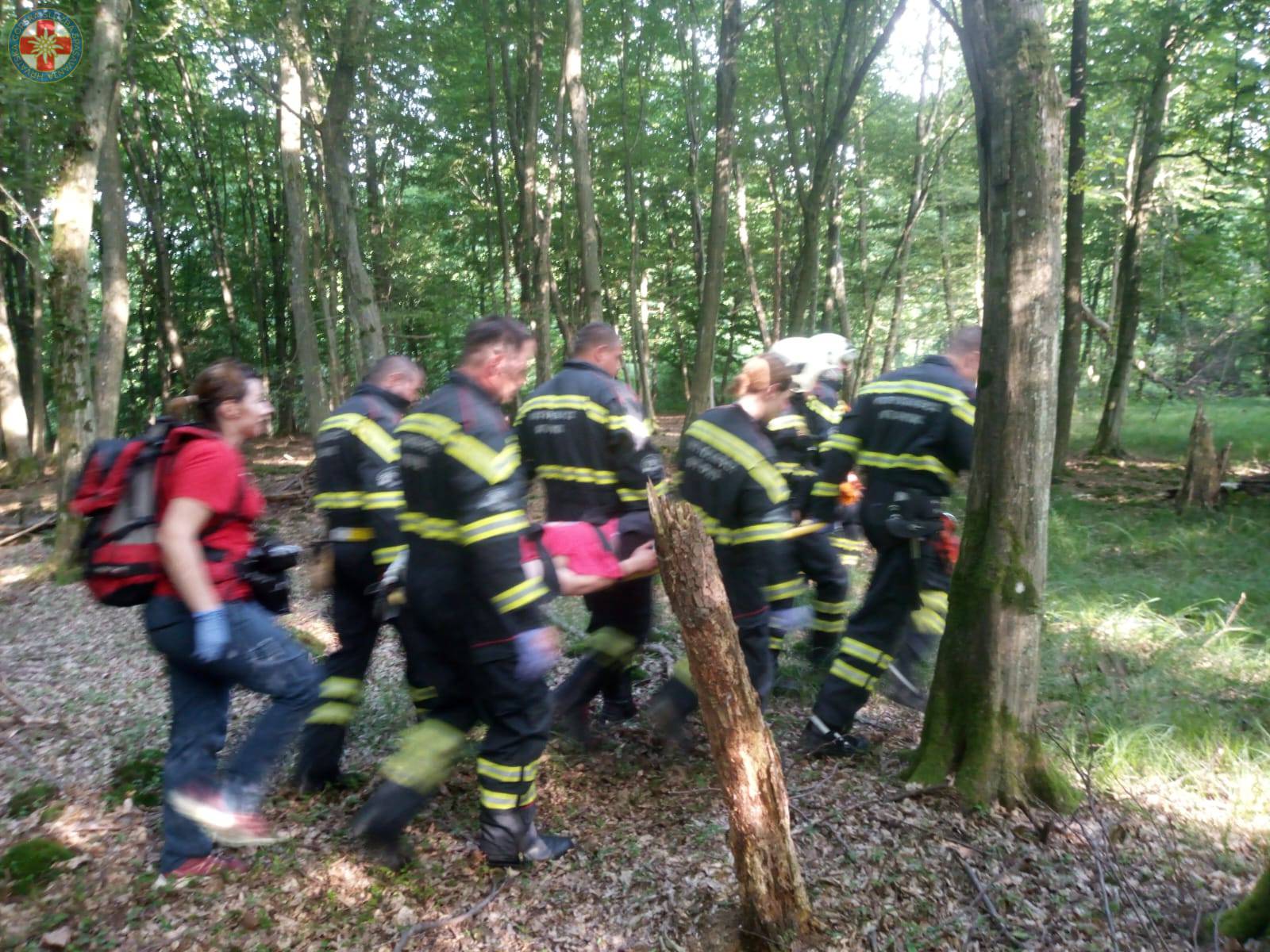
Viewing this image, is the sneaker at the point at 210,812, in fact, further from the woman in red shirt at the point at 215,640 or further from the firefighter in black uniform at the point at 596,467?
the firefighter in black uniform at the point at 596,467

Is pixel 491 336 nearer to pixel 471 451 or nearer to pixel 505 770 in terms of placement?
pixel 471 451

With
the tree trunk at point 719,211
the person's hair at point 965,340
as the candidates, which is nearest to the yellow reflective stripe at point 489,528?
the person's hair at point 965,340

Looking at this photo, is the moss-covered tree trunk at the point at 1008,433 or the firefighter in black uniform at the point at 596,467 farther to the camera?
the firefighter in black uniform at the point at 596,467

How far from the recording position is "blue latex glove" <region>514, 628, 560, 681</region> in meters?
3.39

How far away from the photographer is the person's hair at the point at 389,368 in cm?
458

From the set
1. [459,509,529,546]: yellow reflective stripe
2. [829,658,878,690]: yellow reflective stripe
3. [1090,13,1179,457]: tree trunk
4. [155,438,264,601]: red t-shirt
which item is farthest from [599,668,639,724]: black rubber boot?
[1090,13,1179,457]: tree trunk

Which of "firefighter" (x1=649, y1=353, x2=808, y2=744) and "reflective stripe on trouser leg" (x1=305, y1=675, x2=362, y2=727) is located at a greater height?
"firefighter" (x1=649, y1=353, x2=808, y2=744)

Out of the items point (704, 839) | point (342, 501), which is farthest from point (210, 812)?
point (704, 839)

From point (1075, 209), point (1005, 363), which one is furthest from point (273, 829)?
point (1075, 209)

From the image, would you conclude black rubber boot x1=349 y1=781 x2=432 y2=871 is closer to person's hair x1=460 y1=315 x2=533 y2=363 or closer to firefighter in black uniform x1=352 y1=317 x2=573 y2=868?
firefighter in black uniform x1=352 y1=317 x2=573 y2=868

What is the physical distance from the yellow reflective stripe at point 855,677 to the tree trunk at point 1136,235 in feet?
38.7

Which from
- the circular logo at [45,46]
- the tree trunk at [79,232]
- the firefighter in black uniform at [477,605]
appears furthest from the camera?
the circular logo at [45,46]

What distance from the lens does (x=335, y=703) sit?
4.19 m

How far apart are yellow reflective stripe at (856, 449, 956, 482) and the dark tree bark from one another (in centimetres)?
795
